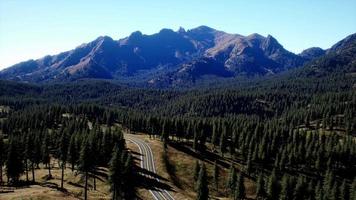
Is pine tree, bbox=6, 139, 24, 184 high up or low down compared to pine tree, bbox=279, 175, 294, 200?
up

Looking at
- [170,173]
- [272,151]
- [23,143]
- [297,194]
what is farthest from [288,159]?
[23,143]

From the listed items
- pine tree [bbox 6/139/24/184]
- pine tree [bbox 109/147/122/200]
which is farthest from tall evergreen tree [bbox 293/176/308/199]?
pine tree [bbox 6/139/24/184]

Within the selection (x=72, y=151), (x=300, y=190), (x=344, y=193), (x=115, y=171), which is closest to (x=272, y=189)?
(x=300, y=190)

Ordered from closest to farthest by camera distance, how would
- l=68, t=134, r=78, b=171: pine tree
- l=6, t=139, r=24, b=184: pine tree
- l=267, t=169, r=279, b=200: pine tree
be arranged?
l=6, t=139, r=24, b=184: pine tree < l=68, t=134, r=78, b=171: pine tree < l=267, t=169, r=279, b=200: pine tree

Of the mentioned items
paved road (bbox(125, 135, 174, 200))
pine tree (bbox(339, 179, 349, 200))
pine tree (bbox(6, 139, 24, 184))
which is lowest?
pine tree (bbox(339, 179, 349, 200))

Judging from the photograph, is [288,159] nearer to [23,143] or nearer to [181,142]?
[181,142]

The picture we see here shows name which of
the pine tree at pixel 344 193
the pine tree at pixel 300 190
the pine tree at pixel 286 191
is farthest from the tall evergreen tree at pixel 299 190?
the pine tree at pixel 344 193

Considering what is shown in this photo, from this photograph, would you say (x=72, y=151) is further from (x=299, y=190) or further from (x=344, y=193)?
(x=344, y=193)

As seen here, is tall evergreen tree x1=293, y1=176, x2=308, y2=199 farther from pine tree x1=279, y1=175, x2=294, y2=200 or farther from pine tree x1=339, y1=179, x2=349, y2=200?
pine tree x1=339, y1=179, x2=349, y2=200

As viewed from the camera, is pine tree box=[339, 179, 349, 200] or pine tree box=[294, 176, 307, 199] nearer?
pine tree box=[339, 179, 349, 200]

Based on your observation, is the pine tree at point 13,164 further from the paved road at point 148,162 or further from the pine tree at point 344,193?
→ the pine tree at point 344,193

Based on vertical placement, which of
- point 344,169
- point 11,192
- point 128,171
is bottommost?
point 344,169
